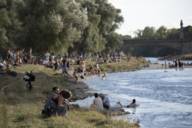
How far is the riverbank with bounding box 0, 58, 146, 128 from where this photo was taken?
25.9 meters

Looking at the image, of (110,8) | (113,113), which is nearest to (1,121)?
(113,113)

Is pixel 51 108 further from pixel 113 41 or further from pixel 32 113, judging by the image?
pixel 113 41

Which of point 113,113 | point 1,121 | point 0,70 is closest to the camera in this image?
point 1,121

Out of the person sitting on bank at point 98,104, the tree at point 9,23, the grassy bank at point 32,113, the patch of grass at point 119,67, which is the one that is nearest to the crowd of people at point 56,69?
the person sitting on bank at point 98,104

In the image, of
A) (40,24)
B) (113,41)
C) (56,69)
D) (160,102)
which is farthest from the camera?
(113,41)

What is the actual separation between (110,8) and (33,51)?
121 ft

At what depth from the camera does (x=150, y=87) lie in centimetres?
6291

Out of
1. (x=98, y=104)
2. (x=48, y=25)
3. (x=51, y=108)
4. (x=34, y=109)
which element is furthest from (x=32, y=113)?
(x=48, y=25)

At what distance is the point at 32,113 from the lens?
29078 millimetres

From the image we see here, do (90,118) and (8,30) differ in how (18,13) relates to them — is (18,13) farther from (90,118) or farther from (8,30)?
(90,118)

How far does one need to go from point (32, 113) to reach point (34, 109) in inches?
80.7

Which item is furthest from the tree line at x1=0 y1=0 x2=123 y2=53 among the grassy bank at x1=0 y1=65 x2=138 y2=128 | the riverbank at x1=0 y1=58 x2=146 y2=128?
the grassy bank at x1=0 y1=65 x2=138 y2=128

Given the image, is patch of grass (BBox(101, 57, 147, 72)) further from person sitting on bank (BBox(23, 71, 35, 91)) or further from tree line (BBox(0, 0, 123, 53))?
person sitting on bank (BBox(23, 71, 35, 91))

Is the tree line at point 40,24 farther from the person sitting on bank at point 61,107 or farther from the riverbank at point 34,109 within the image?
the person sitting on bank at point 61,107
